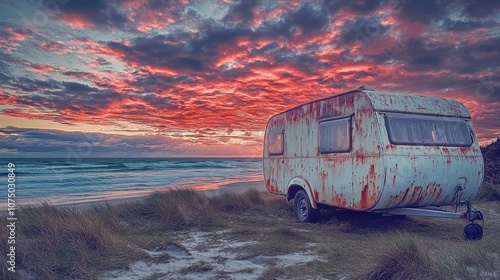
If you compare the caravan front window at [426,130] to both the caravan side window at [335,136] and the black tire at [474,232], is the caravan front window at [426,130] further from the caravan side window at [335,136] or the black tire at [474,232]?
the black tire at [474,232]

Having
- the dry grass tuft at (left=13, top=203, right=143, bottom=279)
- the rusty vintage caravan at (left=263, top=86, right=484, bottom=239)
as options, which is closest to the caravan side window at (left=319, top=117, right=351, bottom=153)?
the rusty vintage caravan at (left=263, top=86, right=484, bottom=239)

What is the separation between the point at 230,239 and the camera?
289 inches

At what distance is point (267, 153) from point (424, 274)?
6899mm

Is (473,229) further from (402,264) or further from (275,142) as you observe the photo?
(275,142)

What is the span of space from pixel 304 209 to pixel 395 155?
3.08 m

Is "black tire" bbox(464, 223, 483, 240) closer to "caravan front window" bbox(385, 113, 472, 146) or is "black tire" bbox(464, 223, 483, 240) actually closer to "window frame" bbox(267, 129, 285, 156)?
"caravan front window" bbox(385, 113, 472, 146)

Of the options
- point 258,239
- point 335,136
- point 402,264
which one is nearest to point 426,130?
point 335,136

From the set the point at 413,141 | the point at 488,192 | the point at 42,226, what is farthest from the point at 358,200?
the point at 488,192

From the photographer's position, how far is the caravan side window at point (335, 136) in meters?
7.47

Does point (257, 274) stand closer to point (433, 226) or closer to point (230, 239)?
point (230, 239)

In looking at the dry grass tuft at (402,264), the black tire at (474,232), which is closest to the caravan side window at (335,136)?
the black tire at (474,232)

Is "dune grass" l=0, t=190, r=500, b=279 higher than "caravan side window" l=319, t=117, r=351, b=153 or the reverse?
the reverse

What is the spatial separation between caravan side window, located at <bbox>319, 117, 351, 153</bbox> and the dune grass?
5.76 ft

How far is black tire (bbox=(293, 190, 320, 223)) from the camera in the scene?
872 cm
